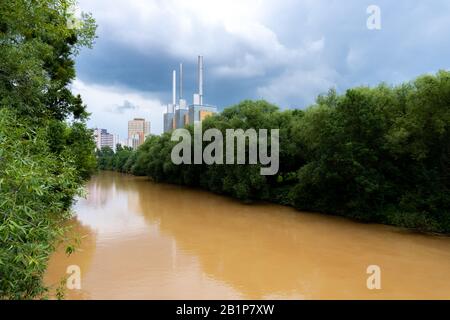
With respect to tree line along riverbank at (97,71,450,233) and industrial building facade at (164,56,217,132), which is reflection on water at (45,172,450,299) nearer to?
tree line along riverbank at (97,71,450,233)

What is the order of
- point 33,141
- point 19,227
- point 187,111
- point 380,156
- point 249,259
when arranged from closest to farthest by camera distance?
point 19,227, point 33,141, point 249,259, point 380,156, point 187,111

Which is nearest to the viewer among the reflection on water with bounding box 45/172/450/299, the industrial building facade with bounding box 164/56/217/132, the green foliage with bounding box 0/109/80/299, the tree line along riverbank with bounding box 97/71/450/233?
the green foliage with bounding box 0/109/80/299

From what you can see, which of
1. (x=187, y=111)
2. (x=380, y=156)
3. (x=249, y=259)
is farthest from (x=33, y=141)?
(x=187, y=111)

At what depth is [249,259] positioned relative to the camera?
24.2ft

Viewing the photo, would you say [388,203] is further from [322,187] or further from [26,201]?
[26,201]

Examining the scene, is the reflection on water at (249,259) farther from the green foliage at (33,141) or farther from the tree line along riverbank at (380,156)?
the green foliage at (33,141)

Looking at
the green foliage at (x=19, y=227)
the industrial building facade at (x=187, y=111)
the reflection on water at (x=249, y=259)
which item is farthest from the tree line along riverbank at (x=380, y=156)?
the industrial building facade at (x=187, y=111)

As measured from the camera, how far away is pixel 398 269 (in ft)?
22.1

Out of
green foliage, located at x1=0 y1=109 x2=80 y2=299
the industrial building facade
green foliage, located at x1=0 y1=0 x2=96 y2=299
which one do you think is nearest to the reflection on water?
green foliage, located at x1=0 y1=0 x2=96 y2=299

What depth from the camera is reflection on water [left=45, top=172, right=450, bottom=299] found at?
5.55 metres

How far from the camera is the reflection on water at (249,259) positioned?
5.55 metres

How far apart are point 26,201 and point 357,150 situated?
1077 centimetres

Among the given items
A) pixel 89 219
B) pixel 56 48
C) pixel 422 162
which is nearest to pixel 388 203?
pixel 422 162

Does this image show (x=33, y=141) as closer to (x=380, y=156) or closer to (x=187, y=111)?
(x=380, y=156)
